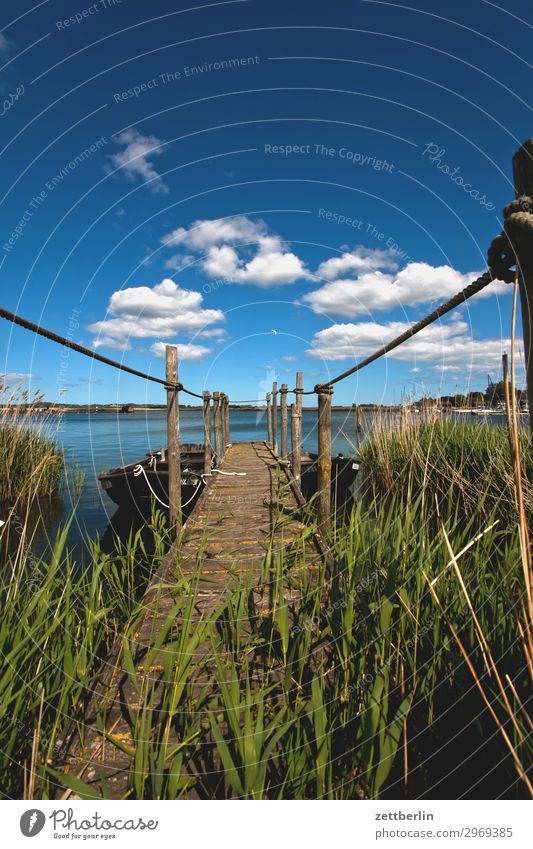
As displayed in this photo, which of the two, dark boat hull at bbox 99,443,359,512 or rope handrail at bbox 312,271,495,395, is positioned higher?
rope handrail at bbox 312,271,495,395

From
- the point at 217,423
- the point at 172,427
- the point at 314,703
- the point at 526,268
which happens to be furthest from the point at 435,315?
the point at 217,423

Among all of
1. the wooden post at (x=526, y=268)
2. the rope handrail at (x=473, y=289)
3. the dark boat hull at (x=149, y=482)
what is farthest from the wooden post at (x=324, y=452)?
the dark boat hull at (x=149, y=482)

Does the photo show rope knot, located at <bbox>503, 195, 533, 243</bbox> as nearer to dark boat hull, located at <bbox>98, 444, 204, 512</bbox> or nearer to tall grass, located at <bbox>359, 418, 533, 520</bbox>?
tall grass, located at <bbox>359, 418, 533, 520</bbox>

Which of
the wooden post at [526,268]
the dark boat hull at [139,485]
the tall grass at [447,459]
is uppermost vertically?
the wooden post at [526,268]

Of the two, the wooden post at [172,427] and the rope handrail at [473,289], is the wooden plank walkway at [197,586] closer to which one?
the wooden post at [172,427]

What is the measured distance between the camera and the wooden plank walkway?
1574mm

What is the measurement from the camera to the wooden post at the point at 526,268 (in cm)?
102

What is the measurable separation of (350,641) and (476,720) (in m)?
0.58

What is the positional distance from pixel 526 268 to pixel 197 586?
6.84 feet

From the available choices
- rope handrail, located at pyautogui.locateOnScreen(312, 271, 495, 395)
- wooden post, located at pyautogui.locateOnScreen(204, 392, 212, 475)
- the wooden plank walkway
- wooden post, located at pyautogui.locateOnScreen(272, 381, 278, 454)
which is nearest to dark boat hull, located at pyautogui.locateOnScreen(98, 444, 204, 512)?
wooden post, located at pyautogui.locateOnScreen(204, 392, 212, 475)

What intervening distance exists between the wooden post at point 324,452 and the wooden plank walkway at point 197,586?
295 millimetres

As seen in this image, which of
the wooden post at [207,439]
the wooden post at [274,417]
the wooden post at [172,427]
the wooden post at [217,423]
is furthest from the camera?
the wooden post at [274,417]

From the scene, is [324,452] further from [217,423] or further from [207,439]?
[217,423]

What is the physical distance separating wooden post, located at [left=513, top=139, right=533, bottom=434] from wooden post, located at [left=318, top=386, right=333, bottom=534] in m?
2.75
